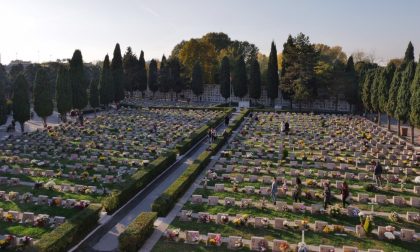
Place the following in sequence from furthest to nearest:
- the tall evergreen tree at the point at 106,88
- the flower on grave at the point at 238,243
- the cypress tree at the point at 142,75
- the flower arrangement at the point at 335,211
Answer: the cypress tree at the point at 142,75 → the tall evergreen tree at the point at 106,88 → the flower arrangement at the point at 335,211 → the flower on grave at the point at 238,243

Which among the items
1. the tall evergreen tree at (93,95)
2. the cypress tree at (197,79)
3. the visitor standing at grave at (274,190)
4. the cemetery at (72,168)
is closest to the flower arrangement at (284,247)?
the visitor standing at grave at (274,190)

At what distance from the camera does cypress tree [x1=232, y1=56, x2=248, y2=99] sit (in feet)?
261

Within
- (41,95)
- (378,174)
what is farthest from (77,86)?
(378,174)

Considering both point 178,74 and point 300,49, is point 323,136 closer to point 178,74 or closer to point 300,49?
point 300,49

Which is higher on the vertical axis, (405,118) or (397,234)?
(405,118)

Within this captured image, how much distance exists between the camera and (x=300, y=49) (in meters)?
73.4

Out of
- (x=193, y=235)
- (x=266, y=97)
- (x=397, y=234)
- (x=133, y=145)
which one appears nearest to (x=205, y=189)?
(x=193, y=235)

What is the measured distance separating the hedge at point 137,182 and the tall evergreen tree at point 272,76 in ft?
167

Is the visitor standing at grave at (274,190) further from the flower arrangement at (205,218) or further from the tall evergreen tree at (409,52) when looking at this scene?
the tall evergreen tree at (409,52)

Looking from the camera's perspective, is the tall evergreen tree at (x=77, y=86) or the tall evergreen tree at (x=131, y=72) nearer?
the tall evergreen tree at (x=77, y=86)

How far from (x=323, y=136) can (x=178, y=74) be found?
5083cm

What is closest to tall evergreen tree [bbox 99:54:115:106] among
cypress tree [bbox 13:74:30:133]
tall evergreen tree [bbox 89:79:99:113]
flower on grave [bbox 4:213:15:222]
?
tall evergreen tree [bbox 89:79:99:113]

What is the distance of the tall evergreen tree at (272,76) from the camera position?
77.4m

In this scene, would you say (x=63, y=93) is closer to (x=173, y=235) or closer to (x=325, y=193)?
(x=173, y=235)
